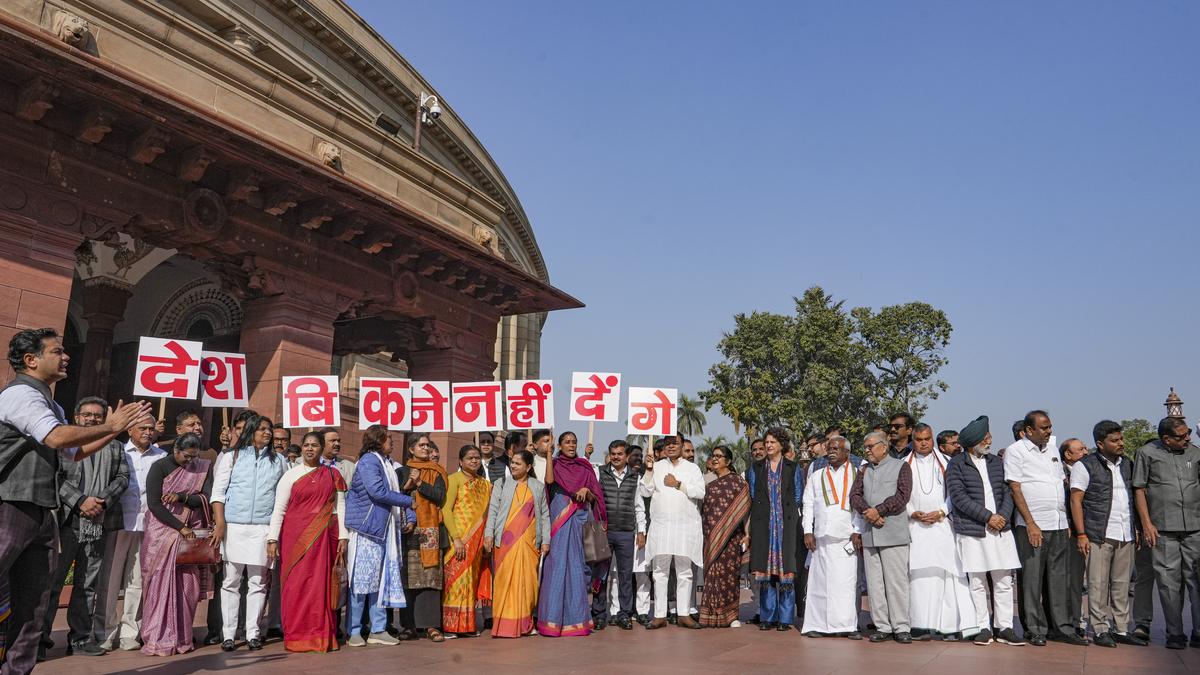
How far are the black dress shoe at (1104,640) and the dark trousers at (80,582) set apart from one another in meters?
8.31

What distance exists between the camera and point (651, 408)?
9.85m

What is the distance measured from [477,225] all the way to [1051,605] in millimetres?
12073

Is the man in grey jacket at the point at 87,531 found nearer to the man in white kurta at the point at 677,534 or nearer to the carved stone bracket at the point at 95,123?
the carved stone bracket at the point at 95,123

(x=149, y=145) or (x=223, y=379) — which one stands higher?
(x=149, y=145)

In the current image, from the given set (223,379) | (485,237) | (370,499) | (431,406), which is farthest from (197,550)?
(485,237)

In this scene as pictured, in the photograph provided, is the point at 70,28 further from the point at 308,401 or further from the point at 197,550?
the point at 197,550

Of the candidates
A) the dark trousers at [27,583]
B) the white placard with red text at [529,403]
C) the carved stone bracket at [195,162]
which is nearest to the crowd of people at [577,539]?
the white placard with red text at [529,403]

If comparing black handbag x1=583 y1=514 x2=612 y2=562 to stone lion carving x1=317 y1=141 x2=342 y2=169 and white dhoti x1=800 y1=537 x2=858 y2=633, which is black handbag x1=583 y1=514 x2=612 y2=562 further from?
stone lion carving x1=317 y1=141 x2=342 y2=169

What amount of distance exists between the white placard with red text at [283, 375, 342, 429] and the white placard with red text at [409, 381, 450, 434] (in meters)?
1.30

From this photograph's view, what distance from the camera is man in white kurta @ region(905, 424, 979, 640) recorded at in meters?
7.60

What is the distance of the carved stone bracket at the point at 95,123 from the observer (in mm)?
8836

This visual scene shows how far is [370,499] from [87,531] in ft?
7.11

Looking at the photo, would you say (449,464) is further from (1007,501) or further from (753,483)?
(1007,501)

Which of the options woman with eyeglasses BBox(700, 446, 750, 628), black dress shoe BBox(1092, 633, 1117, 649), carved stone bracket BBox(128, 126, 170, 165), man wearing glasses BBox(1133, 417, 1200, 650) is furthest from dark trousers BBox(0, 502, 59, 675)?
man wearing glasses BBox(1133, 417, 1200, 650)
